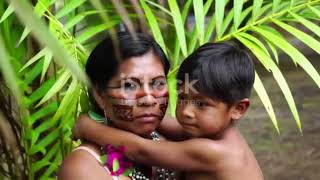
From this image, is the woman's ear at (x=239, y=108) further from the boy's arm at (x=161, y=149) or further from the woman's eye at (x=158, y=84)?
the woman's eye at (x=158, y=84)

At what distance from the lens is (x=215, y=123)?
1.36 metres

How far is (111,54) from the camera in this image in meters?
1.30

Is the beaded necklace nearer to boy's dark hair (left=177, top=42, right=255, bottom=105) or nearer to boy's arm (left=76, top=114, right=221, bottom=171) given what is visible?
boy's arm (left=76, top=114, right=221, bottom=171)

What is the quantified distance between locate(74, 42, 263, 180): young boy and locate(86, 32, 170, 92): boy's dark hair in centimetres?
10

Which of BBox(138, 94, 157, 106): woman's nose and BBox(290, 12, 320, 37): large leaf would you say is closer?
BBox(138, 94, 157, 106): woman's nose

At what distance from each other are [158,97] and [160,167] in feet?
0.61

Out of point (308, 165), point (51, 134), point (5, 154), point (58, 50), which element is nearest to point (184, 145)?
point (51, 134)

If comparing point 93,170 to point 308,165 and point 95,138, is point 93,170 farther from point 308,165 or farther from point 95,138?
point 308,165

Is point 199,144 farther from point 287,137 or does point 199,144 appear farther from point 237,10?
point 287,137

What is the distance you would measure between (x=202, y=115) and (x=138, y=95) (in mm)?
169

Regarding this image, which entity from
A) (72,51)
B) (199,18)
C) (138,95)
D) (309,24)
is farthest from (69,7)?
(309,24)

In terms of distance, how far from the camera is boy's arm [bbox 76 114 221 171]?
51.2 inches

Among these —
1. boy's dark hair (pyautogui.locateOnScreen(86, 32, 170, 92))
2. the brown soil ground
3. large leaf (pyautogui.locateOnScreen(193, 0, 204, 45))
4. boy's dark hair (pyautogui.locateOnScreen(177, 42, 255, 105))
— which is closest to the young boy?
boy's dark hair (pyautogui.locateOnScreen(177, 42, 255, 105))

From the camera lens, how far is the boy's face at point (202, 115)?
4.46ft
